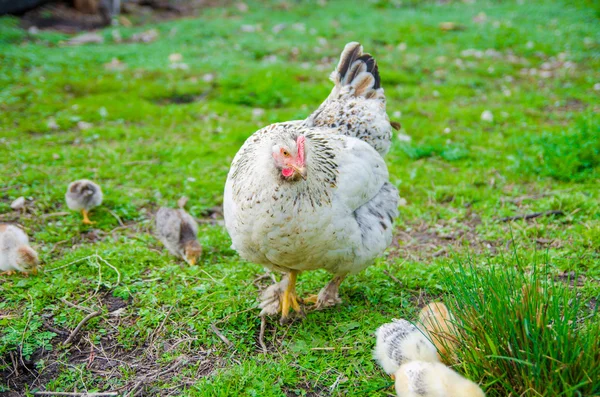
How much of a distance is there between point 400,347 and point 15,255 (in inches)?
111

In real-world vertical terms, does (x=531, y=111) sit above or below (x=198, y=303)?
above

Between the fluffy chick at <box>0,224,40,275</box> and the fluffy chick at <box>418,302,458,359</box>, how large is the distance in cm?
284

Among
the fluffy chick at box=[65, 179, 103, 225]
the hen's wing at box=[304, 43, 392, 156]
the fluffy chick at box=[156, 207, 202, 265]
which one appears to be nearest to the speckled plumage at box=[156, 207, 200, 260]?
the fluffy chick at box=[156, 207, 202, 265]

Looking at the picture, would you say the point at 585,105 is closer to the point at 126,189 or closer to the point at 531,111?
the point at 531,111

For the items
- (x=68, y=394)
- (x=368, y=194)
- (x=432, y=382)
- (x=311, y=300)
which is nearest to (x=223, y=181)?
(x=311, y=300)

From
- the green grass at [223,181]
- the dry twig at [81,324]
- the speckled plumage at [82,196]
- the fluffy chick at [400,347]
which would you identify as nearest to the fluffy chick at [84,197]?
the speckled plumage at [82,196]

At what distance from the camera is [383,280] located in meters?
4.13

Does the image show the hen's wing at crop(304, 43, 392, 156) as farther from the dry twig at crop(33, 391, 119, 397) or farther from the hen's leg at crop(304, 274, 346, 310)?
the dry twig at crop(33, 391, 119, 397)

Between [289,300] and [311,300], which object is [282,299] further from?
[311,300]

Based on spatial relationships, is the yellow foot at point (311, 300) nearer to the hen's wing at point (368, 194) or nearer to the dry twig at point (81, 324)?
the hen's wing at point (368, 194)

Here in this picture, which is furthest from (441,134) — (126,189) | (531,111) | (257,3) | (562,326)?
(257,3)

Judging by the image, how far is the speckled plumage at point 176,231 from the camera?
433 cm

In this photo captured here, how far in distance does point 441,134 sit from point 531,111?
1785 mm

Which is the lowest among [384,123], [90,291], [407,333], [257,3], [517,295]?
[90,291]
